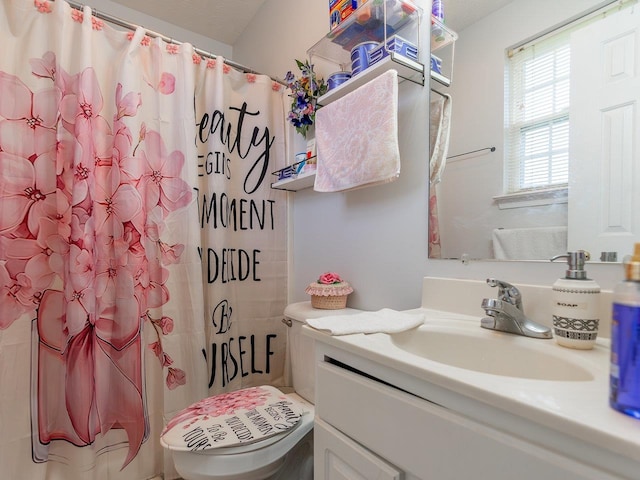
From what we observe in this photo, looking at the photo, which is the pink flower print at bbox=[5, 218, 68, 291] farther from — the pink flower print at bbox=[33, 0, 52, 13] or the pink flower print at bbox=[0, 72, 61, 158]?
the pink flower print at bbox=[33, 0, 52, 13]

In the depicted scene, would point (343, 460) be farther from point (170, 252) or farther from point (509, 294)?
point (170, 252)

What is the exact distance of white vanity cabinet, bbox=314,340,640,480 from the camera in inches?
15.7

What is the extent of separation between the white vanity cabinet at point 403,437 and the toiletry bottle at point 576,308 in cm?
30

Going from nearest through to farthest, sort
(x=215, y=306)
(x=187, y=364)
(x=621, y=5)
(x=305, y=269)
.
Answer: (x=621, y=5) < (x=187, y=364) < (x=215, y=306) < (x=305, y=269)

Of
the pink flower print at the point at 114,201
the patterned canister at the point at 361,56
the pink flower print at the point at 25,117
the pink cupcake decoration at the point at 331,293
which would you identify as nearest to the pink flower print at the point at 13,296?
the pink flower print at the point at 114,201

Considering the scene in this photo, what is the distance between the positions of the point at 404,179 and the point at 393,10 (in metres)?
0.54

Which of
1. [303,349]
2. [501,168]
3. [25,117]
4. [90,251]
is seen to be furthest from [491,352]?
[25,117]

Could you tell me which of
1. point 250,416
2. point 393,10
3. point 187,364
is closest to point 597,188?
point 393,10

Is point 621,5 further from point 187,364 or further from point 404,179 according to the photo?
point 187,364

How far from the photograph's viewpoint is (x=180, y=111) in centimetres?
138

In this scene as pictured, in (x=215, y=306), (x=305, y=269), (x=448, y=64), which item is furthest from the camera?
(x=305, y=269)

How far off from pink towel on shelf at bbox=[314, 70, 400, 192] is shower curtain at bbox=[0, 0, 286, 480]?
565mm

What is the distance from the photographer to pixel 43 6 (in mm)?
1168

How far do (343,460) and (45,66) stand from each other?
1604 mm
